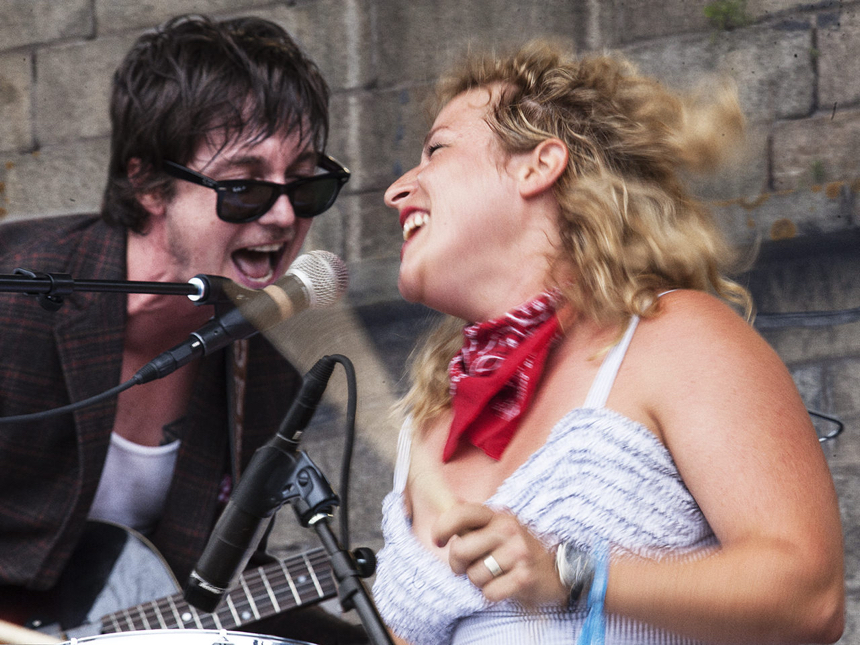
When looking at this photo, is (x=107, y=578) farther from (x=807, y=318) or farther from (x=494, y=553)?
(x=807, y=318)

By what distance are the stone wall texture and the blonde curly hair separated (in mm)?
487

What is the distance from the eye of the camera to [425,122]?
1606mm

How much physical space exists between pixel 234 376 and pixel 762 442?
1485mm

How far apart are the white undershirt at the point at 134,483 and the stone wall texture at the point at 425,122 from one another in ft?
1.66

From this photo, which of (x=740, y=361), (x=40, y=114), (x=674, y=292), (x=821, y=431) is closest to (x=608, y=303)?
(x=674, y=292)

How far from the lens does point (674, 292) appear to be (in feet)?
3.67

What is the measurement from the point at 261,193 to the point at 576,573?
52.6 inches

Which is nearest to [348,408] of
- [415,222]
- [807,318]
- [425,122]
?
[415,222]

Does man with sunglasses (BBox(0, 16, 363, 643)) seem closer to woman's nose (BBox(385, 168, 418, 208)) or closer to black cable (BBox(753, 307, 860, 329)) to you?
woman's nose (BBox(385, 168, 418, 208))

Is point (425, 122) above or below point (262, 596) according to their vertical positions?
above

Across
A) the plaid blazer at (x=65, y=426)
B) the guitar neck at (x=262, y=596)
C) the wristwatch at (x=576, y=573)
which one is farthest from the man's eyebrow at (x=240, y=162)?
the wristwatch at (x=576, y=573)

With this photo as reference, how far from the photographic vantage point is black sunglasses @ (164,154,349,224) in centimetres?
197

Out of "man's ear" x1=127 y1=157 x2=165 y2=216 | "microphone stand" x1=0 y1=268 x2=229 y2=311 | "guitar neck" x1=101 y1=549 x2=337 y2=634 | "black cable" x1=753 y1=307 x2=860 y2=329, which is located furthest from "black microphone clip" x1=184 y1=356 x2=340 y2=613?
"black cable" x1=753 y1=307 x2=860 y2=329

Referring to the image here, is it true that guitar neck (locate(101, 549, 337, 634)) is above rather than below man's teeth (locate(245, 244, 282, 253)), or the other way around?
below
